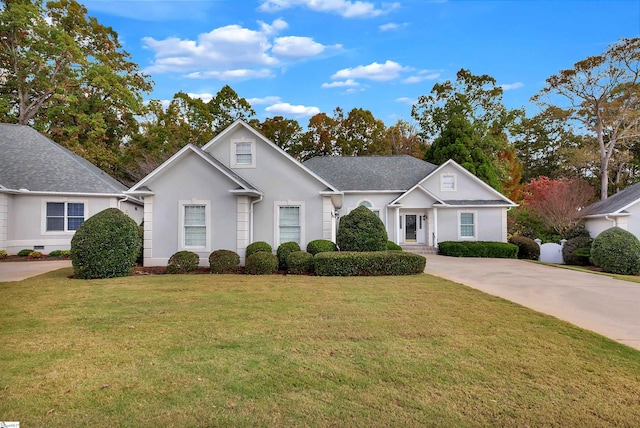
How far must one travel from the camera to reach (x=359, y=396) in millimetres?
3568

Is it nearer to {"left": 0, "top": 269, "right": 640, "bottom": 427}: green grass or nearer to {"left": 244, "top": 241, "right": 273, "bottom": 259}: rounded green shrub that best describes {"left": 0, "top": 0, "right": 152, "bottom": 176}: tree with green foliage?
{"left": 244, "top": 241, "right": 273, "bottom": 259}: rounded green shrub

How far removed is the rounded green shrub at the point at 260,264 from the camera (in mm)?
12055

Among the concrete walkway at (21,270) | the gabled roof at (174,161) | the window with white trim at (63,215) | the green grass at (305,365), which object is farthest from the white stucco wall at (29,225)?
the green grass at (305,365)

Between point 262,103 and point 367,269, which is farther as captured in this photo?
point 262,103

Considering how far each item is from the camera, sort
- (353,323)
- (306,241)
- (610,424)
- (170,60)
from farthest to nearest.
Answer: (170,60) → (306,241) → (353,323) → (610,424)

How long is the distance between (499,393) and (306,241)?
1130cm

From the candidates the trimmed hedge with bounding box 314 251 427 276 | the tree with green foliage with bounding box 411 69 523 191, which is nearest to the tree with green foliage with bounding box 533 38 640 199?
the tree with green foliage with bounding box 411 69 523 191

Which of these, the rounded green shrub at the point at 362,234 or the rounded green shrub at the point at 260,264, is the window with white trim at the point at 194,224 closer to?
the rounded green shrub at the point at 260,264

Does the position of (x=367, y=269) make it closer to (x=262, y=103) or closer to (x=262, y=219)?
(x=262, y=219)

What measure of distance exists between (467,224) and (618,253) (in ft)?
28.3

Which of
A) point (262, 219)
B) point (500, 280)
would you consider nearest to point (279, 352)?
point (500, 280)

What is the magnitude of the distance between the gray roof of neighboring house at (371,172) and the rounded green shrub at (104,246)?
1394 centimetres

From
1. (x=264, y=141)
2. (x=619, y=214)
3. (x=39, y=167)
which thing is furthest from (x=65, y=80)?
(x=619, y=214)

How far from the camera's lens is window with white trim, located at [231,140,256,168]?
592 inches
